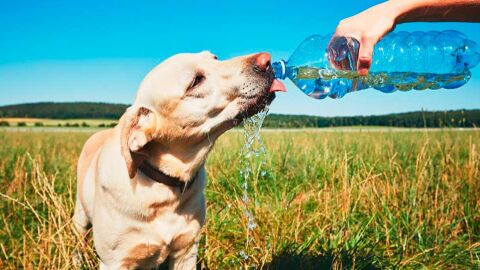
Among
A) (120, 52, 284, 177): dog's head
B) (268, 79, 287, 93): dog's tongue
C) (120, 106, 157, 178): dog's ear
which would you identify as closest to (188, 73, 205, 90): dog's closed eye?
(120, 52, 284, 177): dog's head

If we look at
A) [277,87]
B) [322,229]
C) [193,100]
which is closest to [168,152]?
[193,100]

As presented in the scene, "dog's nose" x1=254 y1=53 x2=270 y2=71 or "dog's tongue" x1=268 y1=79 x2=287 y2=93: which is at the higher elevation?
"dog's nose" x1=254 y1=53 x2=270 y2=71

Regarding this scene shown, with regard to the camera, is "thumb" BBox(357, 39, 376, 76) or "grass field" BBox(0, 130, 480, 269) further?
"grass field" BBox(0, 130, 480, 269)

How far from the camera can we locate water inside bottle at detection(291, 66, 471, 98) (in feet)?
10.2

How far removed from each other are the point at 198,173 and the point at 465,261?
7.06 ft

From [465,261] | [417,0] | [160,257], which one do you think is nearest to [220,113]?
[160,257]

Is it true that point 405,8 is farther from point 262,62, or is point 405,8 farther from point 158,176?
Result: point 158,176

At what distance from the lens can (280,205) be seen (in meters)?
3.86

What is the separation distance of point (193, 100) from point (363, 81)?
4.24 feet

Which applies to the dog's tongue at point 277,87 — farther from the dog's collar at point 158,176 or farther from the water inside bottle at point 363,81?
the dog's collar at point 158,176

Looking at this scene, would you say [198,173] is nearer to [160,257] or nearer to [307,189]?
[160,257]

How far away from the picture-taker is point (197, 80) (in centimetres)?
297

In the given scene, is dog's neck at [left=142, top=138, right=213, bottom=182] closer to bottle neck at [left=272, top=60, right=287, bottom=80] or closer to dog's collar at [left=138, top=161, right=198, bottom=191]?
dog's collar at [left=138, top=161, right=198, bottom=191]

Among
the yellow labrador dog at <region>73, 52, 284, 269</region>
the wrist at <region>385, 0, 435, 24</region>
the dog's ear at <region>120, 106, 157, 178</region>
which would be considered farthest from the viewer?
the yellow labrador dog at <region>73, 52, 284, 269</region>
